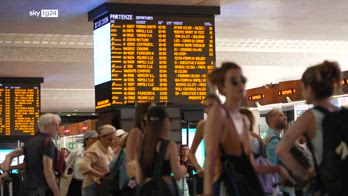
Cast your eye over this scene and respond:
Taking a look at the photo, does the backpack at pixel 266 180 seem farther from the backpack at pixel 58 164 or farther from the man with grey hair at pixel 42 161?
the backpack at pixel 58 164

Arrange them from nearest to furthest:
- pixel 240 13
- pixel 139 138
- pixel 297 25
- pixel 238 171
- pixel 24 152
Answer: pixel 238 171
pixel 139 138
pixel 24 152
pixel 240 13
pixel 297 25

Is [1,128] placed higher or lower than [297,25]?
lower

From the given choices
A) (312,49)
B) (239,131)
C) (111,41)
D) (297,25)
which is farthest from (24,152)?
Answer: (312,49)

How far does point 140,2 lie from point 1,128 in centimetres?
1024

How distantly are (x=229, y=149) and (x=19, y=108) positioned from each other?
1679 centimetres

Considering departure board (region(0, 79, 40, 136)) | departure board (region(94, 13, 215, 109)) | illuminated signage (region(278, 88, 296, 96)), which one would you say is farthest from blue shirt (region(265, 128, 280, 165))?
departure board (region(0, 79, 40, 136))

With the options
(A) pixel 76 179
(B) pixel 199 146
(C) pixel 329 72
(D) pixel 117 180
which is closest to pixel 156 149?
(C) pixel 329 72

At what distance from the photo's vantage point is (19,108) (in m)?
20.5

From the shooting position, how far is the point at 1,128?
20.6 meters

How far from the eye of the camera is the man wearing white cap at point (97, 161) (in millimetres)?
8102

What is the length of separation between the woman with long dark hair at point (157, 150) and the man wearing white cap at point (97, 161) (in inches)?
110

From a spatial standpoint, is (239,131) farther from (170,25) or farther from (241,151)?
(170,25)

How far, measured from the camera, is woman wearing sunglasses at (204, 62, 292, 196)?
425cm

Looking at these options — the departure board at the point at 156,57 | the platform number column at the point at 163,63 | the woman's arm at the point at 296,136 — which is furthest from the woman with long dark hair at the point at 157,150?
the platform number column at the point at 163,63
